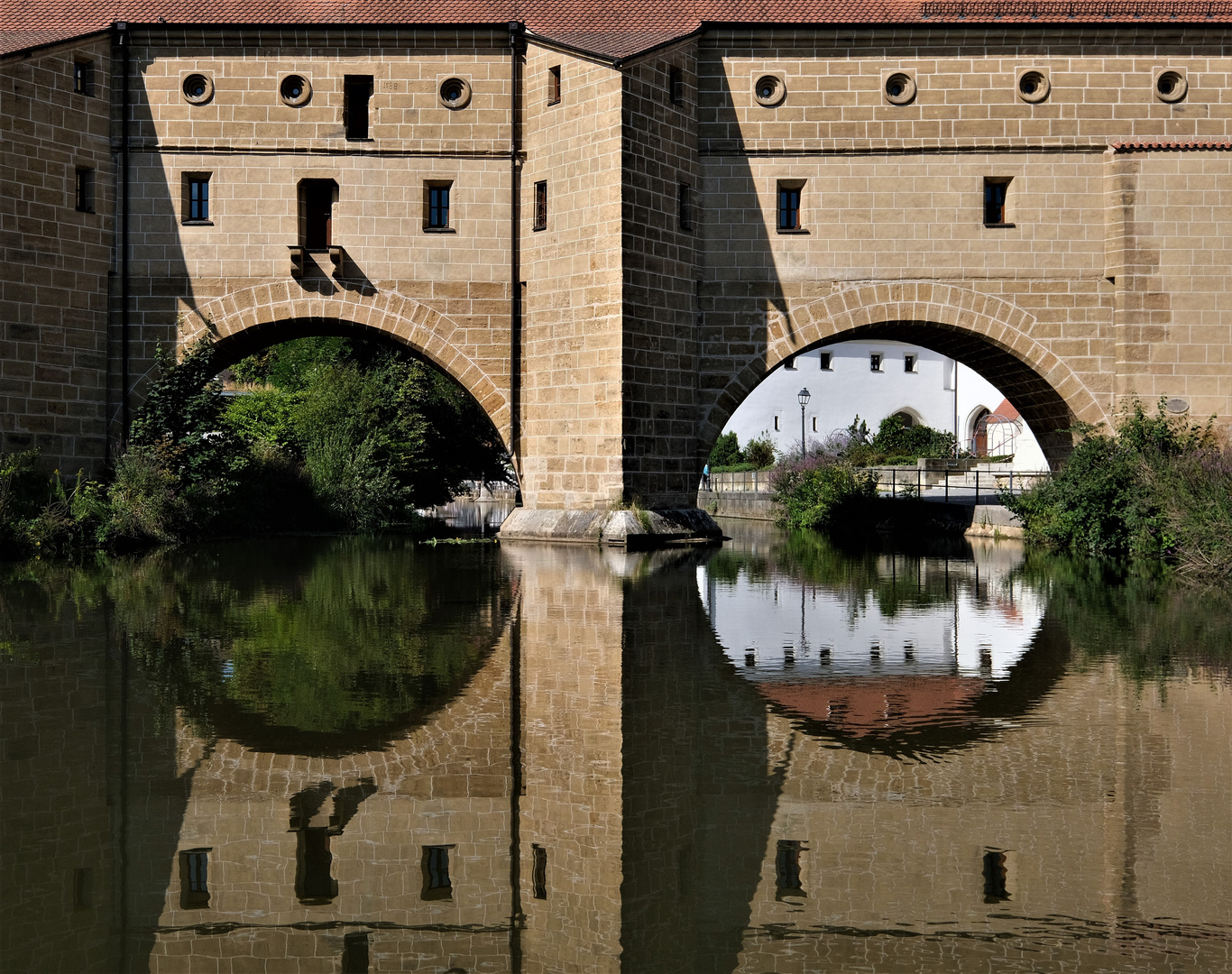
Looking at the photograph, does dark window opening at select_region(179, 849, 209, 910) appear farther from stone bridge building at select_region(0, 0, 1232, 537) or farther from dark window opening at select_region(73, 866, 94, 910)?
stone bridge building at select_region(0, 0, 1232, 537)

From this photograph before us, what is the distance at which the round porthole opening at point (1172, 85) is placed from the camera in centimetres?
2372

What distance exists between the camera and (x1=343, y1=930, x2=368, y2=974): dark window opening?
346 cm

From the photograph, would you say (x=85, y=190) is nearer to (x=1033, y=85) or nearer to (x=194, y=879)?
(x=1033, y=85)

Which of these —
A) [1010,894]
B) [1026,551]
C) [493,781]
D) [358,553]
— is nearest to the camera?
[1010,894]

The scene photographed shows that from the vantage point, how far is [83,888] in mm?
3936

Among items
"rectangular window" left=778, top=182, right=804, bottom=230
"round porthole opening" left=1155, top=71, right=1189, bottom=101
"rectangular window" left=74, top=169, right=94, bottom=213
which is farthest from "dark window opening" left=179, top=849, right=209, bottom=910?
"round porthole opening" left=1155, top=71, right=1189, bottom=101

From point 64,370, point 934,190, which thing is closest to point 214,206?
point 64,370

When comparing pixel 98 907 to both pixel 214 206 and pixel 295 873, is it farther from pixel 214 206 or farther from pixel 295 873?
pixel 214 206

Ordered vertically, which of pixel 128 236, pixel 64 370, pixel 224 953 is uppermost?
pixel 128 236

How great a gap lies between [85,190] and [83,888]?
21830mm

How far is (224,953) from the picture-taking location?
11.7ft

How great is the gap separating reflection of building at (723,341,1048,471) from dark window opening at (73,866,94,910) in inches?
2177

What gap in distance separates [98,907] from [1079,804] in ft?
11.4

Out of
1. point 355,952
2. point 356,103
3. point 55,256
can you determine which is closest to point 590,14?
point 356,103
